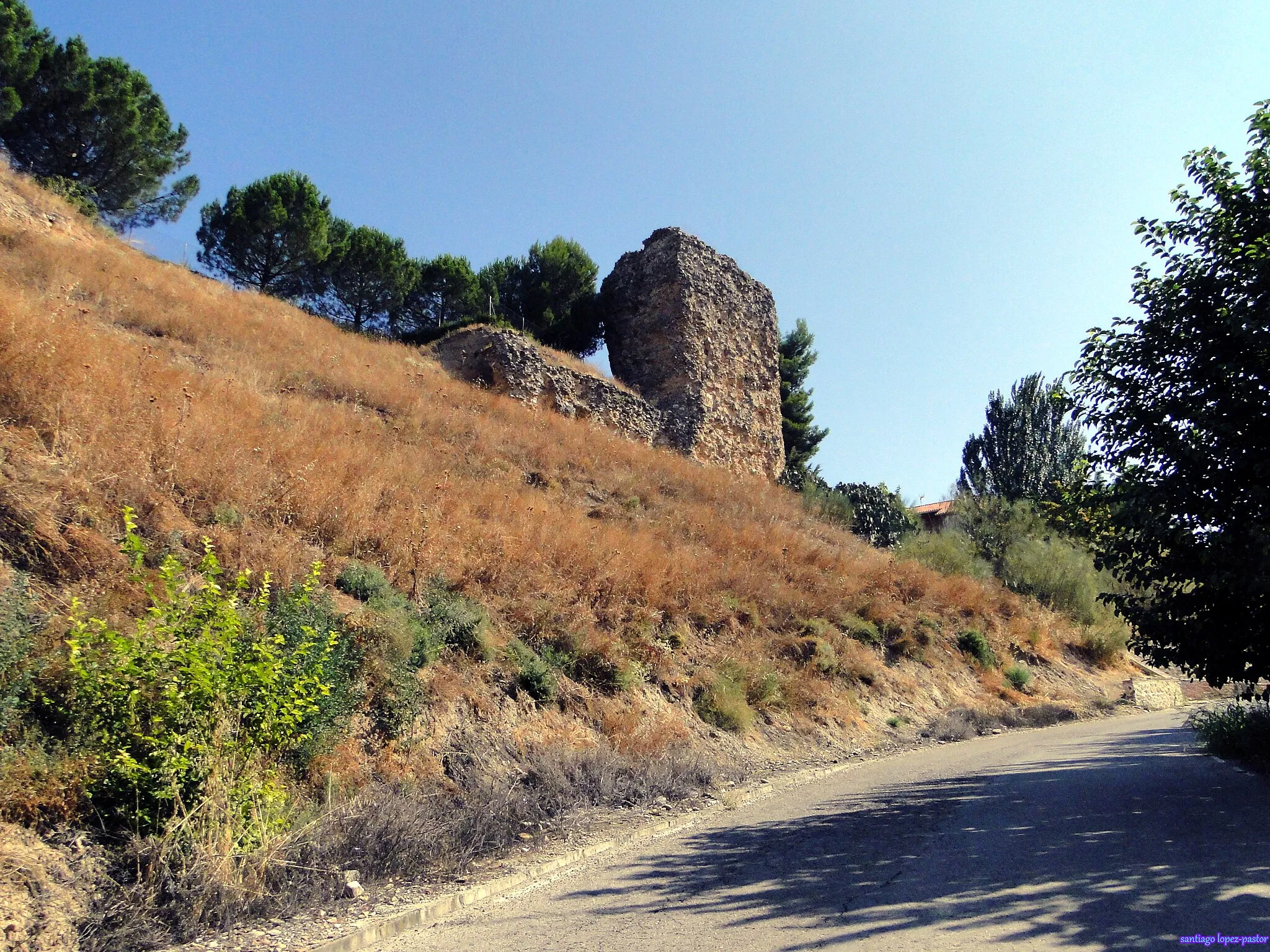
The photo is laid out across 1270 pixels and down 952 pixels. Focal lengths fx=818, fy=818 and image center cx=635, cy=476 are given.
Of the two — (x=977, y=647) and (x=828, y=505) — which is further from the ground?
(x=828, y=505)

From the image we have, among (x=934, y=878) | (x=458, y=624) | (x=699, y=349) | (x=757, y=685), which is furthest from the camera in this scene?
(x=699, y=349)

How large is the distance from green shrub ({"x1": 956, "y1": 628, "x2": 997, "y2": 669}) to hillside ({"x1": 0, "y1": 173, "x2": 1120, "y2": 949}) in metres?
0.16

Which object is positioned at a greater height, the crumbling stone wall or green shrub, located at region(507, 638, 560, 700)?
the crumbling stone wall

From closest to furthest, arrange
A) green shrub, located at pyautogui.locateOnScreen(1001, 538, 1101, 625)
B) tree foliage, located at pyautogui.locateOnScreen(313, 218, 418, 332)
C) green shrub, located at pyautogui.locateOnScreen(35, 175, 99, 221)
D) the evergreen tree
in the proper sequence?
1. green shrub, located at pyautogui.locateOnScreen(35, 175, 99, 221)
2. green shrub, located at pyautogui.locateOnScreen(1001, 538, 1101, 625)
3. tree foliage, located at pyautogui.locateOnScreen(313, 218, 418, 332)
4. the evergreen tree

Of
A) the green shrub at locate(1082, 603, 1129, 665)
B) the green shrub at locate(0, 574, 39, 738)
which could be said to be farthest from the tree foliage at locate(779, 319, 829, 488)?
the green shrub at locate(0, 574, 39, 738)

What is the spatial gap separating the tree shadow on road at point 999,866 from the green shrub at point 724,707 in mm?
2715

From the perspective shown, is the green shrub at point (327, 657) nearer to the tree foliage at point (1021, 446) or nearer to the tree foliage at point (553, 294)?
the tree foliage at point (553, 294)

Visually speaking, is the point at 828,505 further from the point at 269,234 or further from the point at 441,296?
the point at 269,234

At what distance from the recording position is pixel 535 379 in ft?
69.4

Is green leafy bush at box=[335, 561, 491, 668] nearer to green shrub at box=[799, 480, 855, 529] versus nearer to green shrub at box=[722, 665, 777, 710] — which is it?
green shrub at box=[722, 665, 777, 710]

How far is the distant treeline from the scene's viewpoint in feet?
94.0

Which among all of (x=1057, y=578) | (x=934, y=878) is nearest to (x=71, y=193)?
(x=934, y=878)

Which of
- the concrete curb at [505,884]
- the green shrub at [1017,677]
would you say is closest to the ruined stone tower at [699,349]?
the green shrub at [1017,677]

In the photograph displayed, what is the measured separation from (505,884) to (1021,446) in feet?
132
